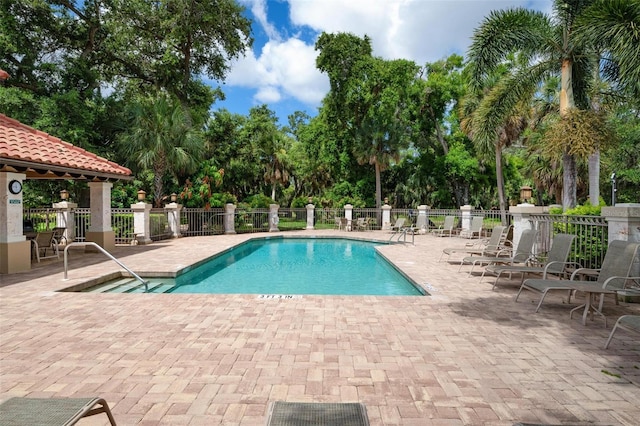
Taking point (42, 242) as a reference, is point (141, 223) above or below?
above

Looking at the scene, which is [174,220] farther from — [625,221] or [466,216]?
[625,221]

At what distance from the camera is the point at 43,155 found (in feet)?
31.8

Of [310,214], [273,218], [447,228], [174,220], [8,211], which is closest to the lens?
[8,211]

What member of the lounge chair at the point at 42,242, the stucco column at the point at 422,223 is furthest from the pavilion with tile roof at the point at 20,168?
the stucco column at the point at 422,223

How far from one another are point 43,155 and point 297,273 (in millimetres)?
7359

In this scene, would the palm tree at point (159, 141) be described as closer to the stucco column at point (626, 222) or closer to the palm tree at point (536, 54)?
the palm tree at point (536, 54)

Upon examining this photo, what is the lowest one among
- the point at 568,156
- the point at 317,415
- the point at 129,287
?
the point at 129,287

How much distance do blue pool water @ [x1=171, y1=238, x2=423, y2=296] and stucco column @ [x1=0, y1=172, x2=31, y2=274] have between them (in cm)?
384

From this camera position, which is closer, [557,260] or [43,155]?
[557,260]

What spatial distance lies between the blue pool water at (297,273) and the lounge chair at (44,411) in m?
6.67

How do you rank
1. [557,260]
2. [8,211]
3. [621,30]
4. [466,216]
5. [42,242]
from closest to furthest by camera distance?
[557,260], [8,211], [621,30], [42,242], [466,216]

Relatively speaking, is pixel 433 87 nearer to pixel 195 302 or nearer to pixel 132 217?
pixel 132 217

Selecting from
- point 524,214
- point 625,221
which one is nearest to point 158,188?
point 524,214

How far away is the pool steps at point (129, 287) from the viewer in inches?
317
